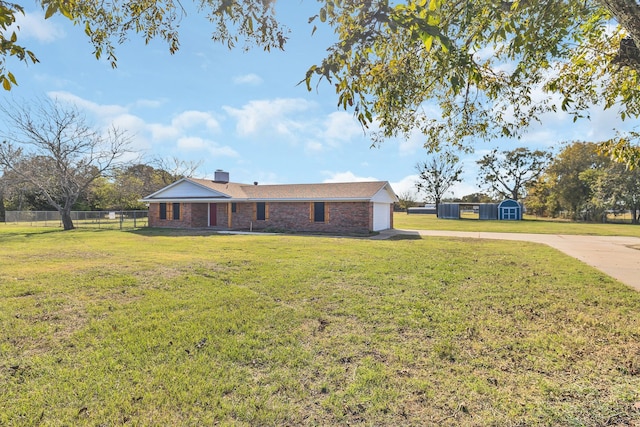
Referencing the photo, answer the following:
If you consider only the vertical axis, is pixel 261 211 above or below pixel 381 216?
above

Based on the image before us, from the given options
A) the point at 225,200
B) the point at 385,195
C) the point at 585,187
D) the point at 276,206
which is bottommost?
the point at 276,206

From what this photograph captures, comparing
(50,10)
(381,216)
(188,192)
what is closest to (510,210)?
(381,216)

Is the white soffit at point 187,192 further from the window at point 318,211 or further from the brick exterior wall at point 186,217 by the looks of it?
the window at point 318,211


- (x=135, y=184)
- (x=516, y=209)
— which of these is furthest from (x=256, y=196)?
(x=516, y=209)

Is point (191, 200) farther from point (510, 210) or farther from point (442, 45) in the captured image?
point (510, 210)

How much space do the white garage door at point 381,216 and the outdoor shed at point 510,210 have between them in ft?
78.3

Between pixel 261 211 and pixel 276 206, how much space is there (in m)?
1.28

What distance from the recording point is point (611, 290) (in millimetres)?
6742

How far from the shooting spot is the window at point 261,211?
74.0ft

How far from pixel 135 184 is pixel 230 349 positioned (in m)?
34.3

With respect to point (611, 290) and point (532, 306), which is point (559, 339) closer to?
point (532, 306)

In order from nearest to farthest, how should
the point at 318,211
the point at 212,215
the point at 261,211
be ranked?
the point at 318,211 < the point at 261,211 < the point at 212,215

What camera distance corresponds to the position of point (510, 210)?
4059 cm

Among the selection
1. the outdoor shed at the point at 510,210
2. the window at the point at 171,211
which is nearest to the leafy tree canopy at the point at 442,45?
the window at the point at 171,211
